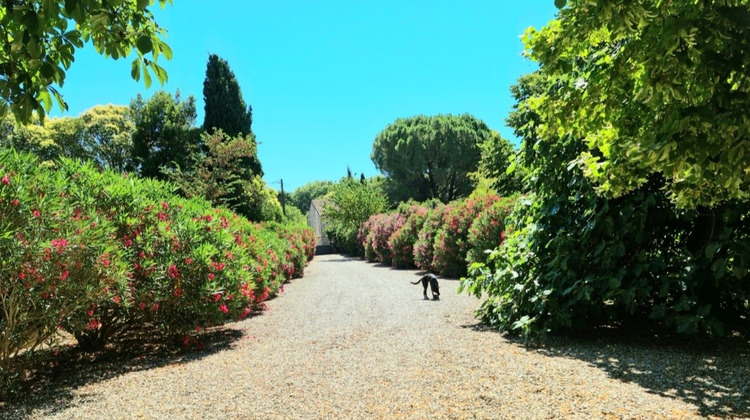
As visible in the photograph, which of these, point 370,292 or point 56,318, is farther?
point 370,292

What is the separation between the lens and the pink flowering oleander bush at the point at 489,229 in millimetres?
12422

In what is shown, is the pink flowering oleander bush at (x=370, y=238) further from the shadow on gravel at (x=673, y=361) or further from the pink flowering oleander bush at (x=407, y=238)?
the shadow on gravel at (x=673, y=361)

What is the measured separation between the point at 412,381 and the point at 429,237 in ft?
42.9

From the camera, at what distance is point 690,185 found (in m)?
3.71

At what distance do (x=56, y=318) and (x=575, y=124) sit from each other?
5.55 meters

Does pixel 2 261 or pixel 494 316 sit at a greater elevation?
pixel 2 261

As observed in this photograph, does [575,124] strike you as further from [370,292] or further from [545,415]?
[370,292]

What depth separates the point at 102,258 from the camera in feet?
15.3

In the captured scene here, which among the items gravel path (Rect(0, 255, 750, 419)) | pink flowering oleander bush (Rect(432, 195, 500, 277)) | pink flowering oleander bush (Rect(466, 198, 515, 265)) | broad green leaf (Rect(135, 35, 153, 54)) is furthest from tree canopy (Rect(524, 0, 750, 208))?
pink flowering oleander bush (Rect(432, 195, 500, 277))

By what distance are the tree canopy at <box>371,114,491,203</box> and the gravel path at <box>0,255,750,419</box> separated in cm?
3829

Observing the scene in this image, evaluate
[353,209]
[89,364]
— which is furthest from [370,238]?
[89,364]

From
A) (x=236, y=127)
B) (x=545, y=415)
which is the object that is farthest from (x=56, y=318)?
(x=236, y=127)

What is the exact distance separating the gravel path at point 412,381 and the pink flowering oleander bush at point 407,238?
1355 centimetres

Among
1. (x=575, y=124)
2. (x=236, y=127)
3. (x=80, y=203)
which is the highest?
(x=236, y=127)
